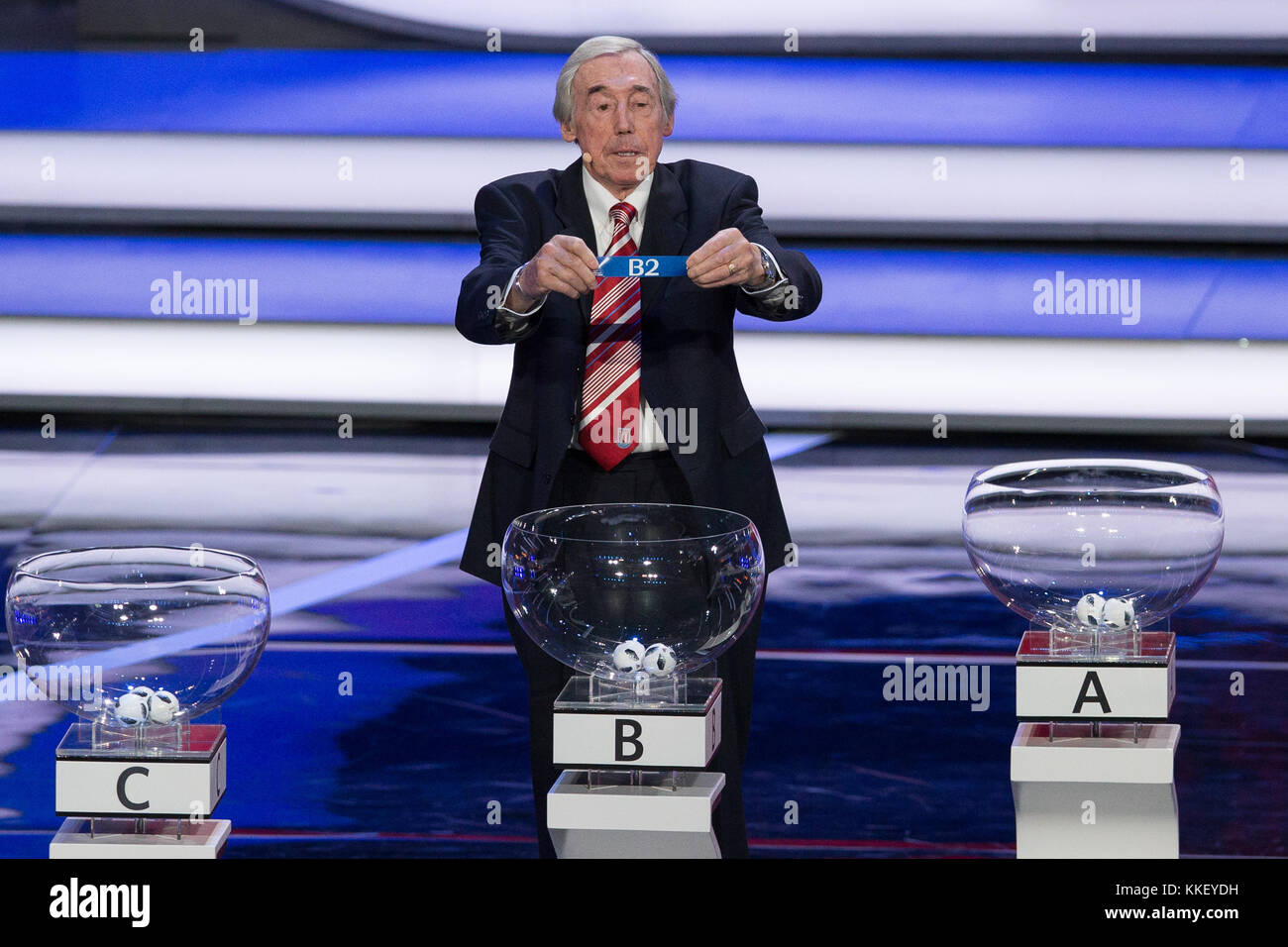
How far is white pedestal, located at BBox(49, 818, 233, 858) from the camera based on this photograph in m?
1.45

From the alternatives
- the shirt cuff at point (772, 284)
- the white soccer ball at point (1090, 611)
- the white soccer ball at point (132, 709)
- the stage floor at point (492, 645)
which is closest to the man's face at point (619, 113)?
the shirt cuff at point (772, 284)

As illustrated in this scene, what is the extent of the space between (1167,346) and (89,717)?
4238 mm

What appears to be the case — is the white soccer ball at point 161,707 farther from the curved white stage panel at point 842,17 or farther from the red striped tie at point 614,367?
the curved white stage panel at point 842,17

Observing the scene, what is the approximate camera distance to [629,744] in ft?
4.97

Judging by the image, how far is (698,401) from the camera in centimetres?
213

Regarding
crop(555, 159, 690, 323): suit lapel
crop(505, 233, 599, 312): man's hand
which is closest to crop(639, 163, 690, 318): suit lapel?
crop(555, 159, 690, 323): suit lapel

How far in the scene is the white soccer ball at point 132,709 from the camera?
60.1 inches

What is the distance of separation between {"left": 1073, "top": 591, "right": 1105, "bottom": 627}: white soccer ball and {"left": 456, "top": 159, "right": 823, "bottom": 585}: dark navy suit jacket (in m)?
0.54

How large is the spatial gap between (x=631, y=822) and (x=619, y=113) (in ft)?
3.06

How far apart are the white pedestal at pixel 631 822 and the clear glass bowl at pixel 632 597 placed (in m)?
0.12

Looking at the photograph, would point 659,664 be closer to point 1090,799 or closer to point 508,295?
point 1090,799

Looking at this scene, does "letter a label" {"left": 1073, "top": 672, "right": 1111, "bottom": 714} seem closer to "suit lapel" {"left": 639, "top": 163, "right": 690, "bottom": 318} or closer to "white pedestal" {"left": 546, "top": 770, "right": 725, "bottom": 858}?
"white pedestal" {"left": 546, "top": 770, "right": 725, "bottom": 858}

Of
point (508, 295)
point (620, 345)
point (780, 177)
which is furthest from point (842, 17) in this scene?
point (508, 295)
